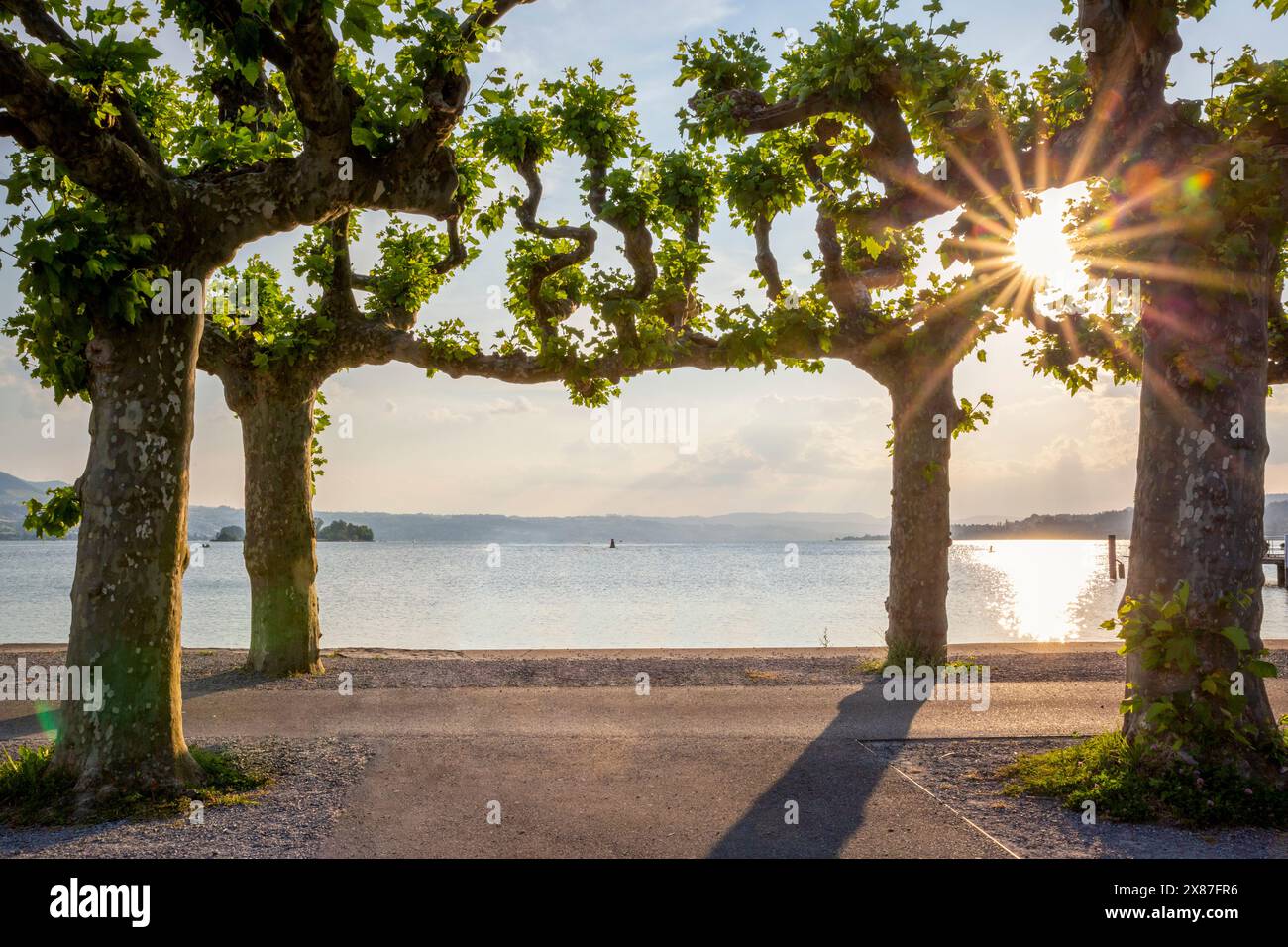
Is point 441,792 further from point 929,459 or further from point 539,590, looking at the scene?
point 539,590

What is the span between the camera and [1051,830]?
659cm

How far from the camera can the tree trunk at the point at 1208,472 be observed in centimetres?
721

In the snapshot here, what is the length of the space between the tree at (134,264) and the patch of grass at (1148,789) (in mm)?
6829

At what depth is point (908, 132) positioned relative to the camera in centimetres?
1098

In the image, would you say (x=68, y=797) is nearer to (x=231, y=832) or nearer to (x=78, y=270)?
(x=231, y=832)

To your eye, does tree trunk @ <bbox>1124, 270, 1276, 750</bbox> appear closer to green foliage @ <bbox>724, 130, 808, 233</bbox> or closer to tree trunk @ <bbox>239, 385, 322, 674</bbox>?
green foliage @ <bbox>724, 130, 808, 233</bbox>

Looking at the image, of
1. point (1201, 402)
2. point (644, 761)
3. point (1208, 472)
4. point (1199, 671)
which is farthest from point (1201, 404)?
point (644, 761)

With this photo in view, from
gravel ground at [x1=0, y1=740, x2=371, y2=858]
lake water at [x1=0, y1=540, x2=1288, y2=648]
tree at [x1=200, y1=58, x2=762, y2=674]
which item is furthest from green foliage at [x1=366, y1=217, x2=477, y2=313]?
lake water at [x1=0, y1=540, x2=1288, y2=648]

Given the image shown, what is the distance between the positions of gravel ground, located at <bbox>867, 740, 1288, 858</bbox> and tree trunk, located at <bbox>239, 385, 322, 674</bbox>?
8.84 meters

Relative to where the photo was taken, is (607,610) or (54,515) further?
(607,610)

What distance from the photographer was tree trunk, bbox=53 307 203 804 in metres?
7.25

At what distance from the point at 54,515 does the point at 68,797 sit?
4.50 meters

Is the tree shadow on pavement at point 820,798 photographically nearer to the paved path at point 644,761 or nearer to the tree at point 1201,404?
the paved path at point 644,761

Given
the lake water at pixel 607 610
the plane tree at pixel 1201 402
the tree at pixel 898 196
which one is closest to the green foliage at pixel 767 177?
the tree at pixel 898 196
